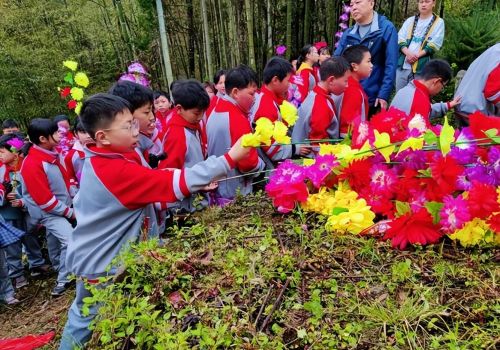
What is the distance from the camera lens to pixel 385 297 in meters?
1.26

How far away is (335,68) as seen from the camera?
3502 mm

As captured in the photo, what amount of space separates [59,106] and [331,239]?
576 inches

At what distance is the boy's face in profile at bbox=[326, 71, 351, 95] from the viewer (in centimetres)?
353

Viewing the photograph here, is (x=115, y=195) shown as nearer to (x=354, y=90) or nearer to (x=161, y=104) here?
(x=354, y=90)

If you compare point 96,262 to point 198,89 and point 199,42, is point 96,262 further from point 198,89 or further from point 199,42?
point 199,42

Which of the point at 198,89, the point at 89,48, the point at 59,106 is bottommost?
the point at 59,106

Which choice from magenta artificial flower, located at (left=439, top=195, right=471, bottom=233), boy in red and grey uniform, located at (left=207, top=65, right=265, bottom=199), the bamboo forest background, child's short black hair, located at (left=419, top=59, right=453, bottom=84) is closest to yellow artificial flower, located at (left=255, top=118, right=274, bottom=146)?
magenta artificial flower, located at (left=439, top=195, right=471, bottom=233)

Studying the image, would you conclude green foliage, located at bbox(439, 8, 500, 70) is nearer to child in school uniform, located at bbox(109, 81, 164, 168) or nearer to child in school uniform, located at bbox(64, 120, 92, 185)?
child in school uniform, located at bbox(109, 81, 164, 168)

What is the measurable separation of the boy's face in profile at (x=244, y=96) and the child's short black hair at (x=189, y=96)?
568 millimetres

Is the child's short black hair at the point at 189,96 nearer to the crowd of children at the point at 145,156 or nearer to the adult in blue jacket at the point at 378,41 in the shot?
the crowd of children at the point at 145,156

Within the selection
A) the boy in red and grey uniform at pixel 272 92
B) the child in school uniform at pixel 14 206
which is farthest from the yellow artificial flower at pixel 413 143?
the child in school uniform at pixel 14 206

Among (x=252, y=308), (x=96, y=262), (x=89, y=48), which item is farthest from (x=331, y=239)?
(x=89, y=48)

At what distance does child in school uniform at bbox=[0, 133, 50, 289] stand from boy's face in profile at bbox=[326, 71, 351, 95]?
3.54 meters

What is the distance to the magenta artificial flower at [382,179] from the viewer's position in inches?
70.1
